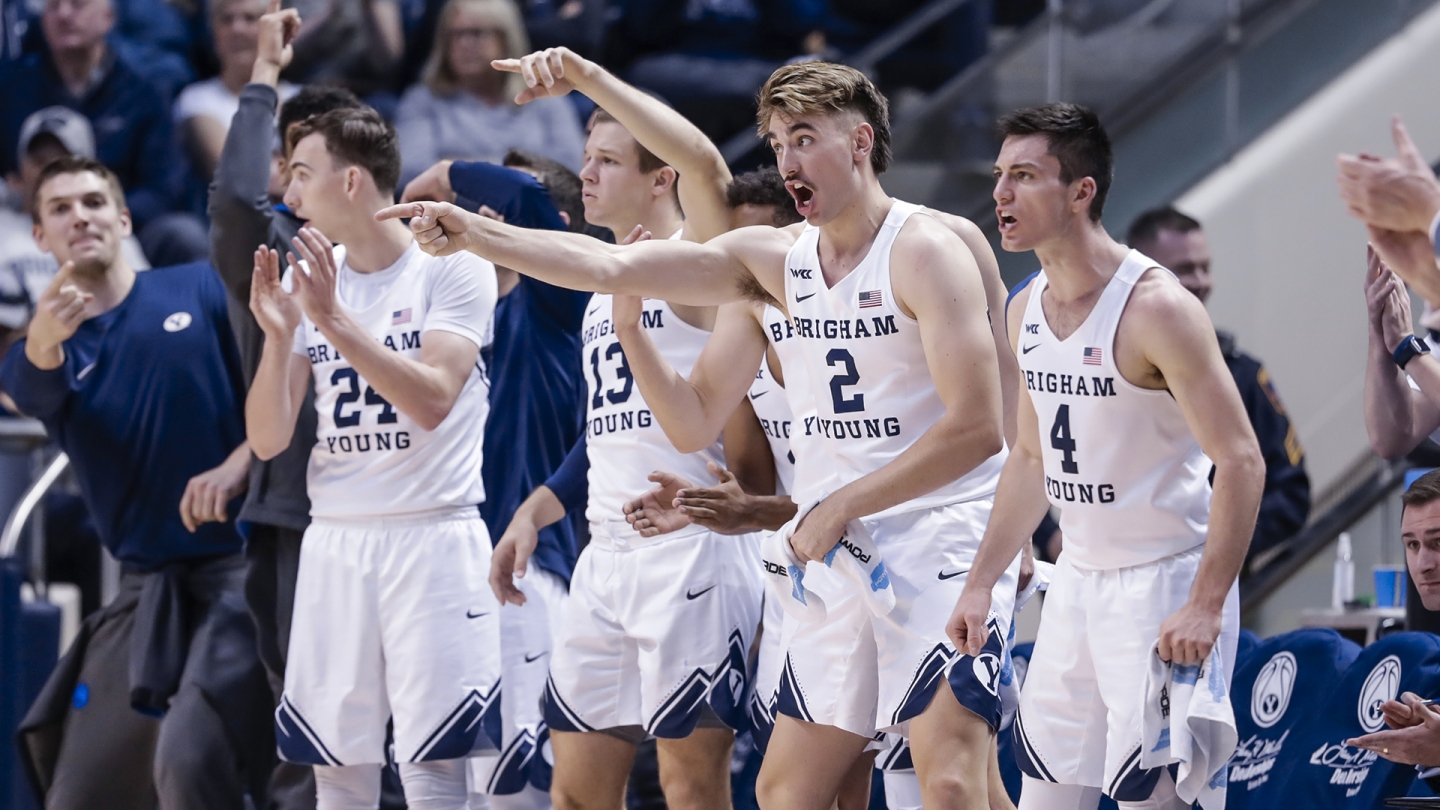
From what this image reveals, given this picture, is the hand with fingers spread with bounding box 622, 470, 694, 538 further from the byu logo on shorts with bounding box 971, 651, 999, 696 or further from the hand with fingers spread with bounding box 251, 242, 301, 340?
the hand with fingers spread with bounding box 251, 242, 301, 340

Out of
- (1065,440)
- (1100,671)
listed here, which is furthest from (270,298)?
(1100,671)

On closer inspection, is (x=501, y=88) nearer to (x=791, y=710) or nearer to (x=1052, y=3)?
(x=1052, y=3)

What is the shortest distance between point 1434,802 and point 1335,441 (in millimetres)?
4132

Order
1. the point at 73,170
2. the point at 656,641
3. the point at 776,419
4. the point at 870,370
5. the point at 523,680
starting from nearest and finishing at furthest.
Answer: the point at 870,370 < the point at 656,641 < the point at 776,419 < the point at 523,680 < the point at 73,170

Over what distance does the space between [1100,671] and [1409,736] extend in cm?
87

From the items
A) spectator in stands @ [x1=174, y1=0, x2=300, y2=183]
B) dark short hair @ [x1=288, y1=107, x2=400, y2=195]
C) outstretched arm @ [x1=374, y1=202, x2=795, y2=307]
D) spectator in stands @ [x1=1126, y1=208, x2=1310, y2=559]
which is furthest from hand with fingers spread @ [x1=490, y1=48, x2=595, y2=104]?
spectator in stands @ [x1=174, y1=0, x2=300, y2=183]

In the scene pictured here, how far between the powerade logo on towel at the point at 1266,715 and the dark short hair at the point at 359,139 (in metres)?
3.30

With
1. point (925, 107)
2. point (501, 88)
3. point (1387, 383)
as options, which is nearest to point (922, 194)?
point (925, 107)

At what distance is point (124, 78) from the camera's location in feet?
31.4

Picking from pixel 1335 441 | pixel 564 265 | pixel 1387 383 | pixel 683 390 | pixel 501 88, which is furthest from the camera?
pixel 501 88

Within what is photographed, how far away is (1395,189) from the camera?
9.79 feet

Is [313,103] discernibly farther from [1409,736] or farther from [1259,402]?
[1409,736]

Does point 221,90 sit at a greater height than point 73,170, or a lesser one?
greater

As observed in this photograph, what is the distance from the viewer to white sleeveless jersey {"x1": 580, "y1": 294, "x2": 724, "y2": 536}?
504cm
